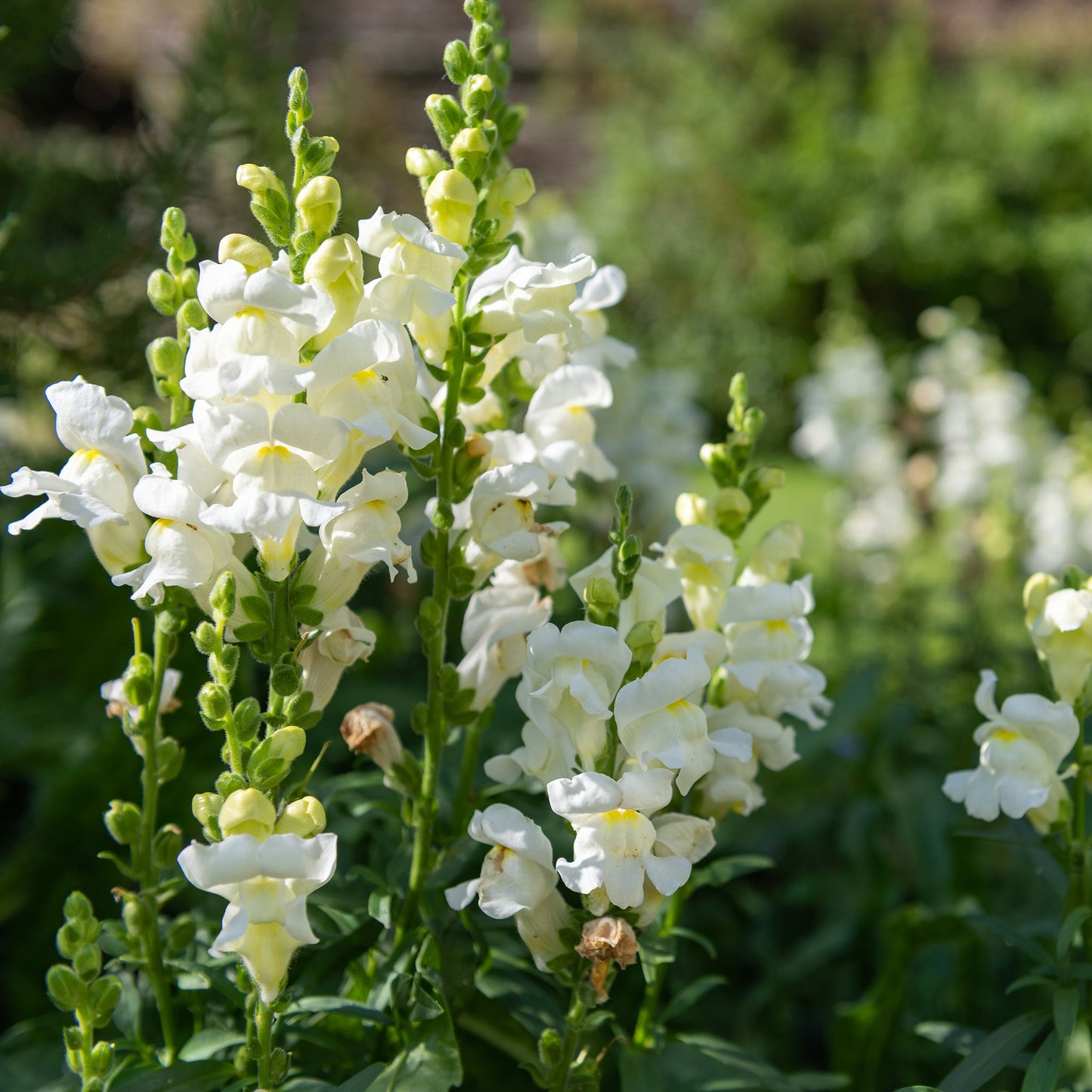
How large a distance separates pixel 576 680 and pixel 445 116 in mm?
593

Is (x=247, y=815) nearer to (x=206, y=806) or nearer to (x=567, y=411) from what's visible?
(x=206, y=806)

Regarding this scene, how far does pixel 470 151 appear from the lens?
3.72 ft

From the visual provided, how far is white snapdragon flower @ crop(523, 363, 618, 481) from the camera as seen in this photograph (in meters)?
1.30

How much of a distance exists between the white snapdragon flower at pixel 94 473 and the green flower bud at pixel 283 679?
22 cm

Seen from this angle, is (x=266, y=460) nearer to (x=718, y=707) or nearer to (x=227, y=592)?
(x=227, y=592)

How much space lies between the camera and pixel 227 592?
0.98 meters

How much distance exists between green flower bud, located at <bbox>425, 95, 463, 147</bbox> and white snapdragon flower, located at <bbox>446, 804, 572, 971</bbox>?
678 mm

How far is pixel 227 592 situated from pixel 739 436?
0.63 m

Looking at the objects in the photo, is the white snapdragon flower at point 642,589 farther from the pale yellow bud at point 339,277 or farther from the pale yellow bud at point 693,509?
the pale yellow bud at point 339,277

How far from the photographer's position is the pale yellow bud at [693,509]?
1.34 meters

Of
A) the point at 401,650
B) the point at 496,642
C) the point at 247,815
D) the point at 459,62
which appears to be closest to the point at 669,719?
the point at 496,642

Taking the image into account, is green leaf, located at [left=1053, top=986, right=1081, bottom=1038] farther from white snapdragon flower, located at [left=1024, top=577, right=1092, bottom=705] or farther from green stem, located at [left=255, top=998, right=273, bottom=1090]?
green stem, located at [left=255, top=998, right=273, bottom=1090]

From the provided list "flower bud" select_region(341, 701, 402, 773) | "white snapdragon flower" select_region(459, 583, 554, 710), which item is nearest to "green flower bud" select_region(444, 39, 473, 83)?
→ "white snapdragon flower" select_region(459, 583, 554, 710)

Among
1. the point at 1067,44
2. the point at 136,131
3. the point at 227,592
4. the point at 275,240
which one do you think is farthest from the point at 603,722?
the point at 1067,44
